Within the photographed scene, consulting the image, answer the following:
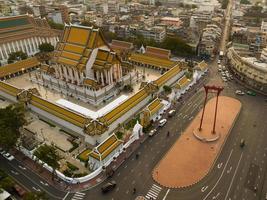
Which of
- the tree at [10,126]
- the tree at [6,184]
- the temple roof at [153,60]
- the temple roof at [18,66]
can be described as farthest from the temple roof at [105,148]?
the temple roof at [18,66]

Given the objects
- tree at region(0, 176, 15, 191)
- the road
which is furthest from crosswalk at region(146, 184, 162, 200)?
tree at region(0, 176, 15, 191)

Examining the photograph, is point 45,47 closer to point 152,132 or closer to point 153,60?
point 153,60

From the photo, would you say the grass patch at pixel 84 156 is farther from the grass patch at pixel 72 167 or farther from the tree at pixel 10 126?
the tree at pixel 10 126

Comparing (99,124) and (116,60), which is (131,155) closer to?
(99,124)

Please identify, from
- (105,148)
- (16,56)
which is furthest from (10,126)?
A: (16,56)

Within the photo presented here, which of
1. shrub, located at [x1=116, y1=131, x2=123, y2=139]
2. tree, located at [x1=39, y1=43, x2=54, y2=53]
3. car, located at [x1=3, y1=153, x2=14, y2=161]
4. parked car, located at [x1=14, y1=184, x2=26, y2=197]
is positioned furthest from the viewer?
tree, located at [x1=39, y1=43, x2=54, y2=53]

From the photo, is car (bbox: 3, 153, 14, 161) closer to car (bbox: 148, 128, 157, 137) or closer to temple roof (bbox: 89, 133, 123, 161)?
temple roof (bbox: 89, 133, 123, 161)

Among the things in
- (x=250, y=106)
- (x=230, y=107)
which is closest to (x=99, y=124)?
(x=230, y=107)
